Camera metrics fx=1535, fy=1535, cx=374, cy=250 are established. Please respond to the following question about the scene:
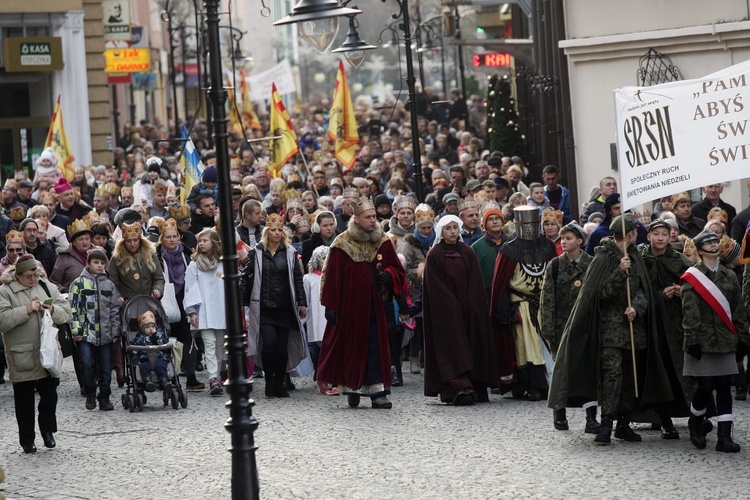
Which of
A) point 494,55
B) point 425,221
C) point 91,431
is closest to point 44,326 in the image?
point 91,431

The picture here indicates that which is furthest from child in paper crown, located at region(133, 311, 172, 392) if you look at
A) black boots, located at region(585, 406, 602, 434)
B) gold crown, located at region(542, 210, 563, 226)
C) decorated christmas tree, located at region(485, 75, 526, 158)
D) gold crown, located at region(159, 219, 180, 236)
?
decorated christmas tree, located at region(485, 75, 526, 158)

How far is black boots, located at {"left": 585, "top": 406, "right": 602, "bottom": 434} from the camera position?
12.0 metres

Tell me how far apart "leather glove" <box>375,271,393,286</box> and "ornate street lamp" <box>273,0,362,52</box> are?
2.18 m

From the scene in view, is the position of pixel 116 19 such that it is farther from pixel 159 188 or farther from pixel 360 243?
pixel 360 243

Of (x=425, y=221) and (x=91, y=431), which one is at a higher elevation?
(x=425, y=221)

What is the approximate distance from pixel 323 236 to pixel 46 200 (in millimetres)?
5910

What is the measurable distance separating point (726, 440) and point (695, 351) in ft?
2.20

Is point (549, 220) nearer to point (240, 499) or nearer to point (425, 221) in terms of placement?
point (425, 221)

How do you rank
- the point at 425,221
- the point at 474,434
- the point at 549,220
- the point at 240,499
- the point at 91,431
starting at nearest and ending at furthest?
the point at 240,499 → the point at 474,434 → the point at 91,431 → the point at 549,220 → the point at 425,221

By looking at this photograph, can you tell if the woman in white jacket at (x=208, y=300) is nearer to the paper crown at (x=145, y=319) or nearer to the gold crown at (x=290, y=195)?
→ the paper crown at (x=145, y=319)

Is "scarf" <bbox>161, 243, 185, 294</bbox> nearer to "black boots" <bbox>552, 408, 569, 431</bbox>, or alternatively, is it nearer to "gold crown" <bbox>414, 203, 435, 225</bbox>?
"gold crown" <bbox>414, 203, 435, 225</bbox>

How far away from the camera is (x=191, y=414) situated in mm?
14180

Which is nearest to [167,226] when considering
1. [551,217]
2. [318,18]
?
[551,217]

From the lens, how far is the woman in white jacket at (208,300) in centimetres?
1557
